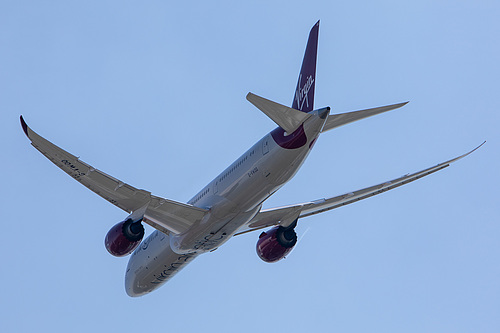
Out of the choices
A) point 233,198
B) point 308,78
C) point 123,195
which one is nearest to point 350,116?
point 308,78

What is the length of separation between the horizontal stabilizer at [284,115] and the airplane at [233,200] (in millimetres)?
35

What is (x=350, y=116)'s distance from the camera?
98.2ft

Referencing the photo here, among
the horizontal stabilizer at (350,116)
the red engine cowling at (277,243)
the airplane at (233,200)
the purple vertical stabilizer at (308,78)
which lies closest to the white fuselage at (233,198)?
the airplane at (233,200)

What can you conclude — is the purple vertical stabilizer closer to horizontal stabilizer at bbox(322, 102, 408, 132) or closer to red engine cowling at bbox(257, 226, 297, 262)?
horizontal stabilizer at bbox(322, 102, 408, 132)

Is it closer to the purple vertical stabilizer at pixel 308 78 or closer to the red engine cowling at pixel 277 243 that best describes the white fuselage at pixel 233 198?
the purple vertical stabilizer at pixel 308 78

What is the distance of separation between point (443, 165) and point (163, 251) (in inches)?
498

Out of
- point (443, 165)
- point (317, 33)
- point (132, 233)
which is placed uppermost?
point (317, 33)

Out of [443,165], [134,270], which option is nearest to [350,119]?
[443,165]

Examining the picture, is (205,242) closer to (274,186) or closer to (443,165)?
(274,186)

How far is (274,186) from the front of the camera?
31.7 meters

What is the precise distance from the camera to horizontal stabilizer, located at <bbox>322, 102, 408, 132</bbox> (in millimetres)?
28656

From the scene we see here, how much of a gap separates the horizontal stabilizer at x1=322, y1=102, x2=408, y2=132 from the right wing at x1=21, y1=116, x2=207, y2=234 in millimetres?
6487

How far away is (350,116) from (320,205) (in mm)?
8228

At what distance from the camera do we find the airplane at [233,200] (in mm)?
30375
